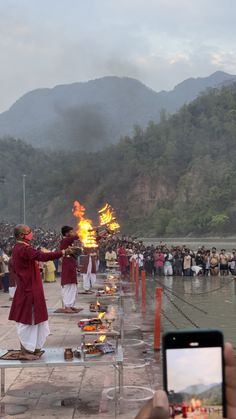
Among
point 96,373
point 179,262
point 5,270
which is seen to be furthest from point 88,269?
point 179,262

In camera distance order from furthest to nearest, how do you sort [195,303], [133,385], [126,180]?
[126,180] < [195,303] < [133,385]

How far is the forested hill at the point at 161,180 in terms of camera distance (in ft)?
227

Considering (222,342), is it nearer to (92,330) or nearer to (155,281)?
(92,330)

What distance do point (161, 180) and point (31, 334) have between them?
72.4 metres

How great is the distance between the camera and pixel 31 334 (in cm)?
675

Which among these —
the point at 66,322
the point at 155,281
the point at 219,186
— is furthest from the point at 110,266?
the point at 219,186

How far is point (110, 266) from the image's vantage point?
22.4 m

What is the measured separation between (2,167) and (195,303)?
89626 millimetres

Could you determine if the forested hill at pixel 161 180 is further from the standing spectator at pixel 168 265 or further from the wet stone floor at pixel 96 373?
the wet stone floor at pixel 96 373

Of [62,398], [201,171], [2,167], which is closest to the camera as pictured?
[62,398]

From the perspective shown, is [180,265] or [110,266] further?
[180,265]

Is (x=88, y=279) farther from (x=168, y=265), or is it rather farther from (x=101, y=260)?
(x=168, y=265)

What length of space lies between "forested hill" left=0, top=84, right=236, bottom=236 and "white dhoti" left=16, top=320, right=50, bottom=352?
56.6 m

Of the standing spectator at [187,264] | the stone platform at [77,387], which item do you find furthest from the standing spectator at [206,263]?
the stone platform at [77,387]
